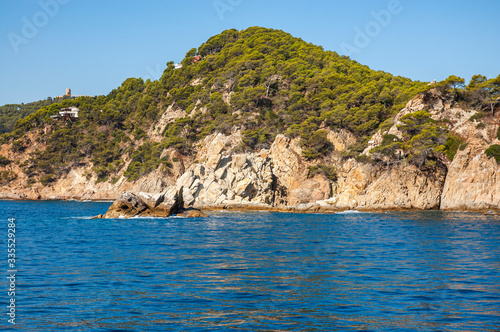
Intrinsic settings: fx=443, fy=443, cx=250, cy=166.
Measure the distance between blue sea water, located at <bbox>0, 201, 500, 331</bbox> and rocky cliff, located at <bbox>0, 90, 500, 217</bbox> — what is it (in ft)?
68.0

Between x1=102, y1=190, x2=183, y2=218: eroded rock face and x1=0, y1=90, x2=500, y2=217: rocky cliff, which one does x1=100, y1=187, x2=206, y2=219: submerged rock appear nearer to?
x1=102, y1=190, x2=183, y2=218: eroded rock face

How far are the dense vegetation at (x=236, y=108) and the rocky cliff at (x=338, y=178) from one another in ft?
Answer: 6.33

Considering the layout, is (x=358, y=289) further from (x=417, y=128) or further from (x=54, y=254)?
(x=417, y=128)

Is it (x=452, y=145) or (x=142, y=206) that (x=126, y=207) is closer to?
(x=142, y=206)

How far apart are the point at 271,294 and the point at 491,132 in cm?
4442

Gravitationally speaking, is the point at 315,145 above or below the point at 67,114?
below

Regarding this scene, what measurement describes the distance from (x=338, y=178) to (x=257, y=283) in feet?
153

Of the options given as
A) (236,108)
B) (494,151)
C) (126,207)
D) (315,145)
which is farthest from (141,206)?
(236,108)

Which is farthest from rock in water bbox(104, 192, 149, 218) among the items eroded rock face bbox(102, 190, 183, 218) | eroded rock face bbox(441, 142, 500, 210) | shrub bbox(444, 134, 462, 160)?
shrub bbox(444, 134, 462, 160)

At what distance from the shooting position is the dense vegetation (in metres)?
63.4

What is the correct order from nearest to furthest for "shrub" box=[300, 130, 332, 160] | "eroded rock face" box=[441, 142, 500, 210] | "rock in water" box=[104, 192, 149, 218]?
1. "rock in water" box=[104, 192, 149, 218]
2. "eroded rock face" box=[441, 142, 500, 210]
3. "shrub" box=[300, 130, 332, 160]

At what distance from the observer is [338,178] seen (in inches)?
2320

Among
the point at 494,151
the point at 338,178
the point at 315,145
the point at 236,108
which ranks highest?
the point at 236,108

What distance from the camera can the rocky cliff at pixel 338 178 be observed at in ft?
144
